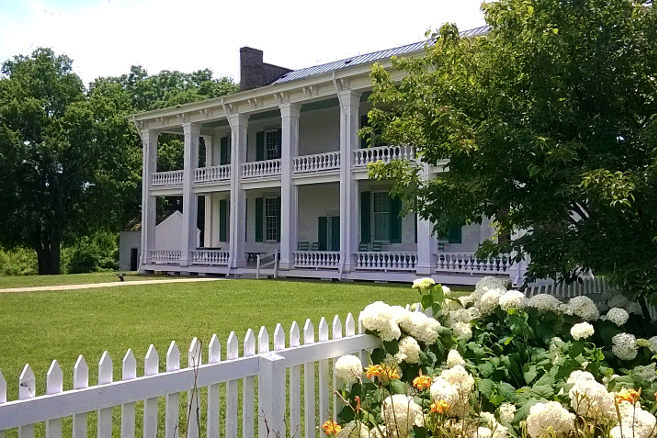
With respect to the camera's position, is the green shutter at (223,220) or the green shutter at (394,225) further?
the green shutter at (223,220)

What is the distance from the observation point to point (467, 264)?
1745 centimetres

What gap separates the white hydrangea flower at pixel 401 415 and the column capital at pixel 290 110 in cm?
1861

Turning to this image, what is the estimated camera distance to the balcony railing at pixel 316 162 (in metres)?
20.6

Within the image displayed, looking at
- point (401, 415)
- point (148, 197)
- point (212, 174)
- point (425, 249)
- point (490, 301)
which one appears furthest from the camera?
point (148, 197)

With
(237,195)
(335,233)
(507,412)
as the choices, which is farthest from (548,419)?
(237,195)

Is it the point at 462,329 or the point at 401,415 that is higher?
the point at 462,329

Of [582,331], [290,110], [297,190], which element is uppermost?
[290,110]

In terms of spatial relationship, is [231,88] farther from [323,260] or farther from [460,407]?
[460,407]

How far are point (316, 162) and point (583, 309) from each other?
Result: 17098 mm

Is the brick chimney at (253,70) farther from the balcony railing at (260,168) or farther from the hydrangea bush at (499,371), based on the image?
the hydrangea bush at (499,371)

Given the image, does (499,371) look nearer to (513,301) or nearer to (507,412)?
(507,412)

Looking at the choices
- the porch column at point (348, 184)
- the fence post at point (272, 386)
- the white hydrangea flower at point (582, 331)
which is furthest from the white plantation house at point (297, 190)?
the fence post at point (272, 386)

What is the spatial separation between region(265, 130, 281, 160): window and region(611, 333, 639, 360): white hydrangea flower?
71.3 ft

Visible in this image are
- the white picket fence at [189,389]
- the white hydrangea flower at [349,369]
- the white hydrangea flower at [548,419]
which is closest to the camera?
the white picket fence at [189,389]
